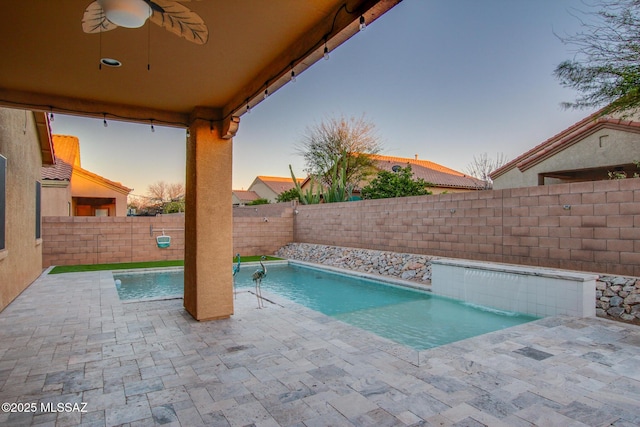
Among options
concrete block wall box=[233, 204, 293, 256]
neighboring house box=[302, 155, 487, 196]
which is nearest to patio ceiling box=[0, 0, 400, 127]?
concrete block wall box=[233, 204, 293, 256]

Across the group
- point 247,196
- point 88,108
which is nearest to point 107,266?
point 88,108

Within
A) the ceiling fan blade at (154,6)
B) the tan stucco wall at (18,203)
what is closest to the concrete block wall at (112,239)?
the tan stucco wall at (18,203)

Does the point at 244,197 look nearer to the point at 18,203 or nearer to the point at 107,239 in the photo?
the point at 107,239

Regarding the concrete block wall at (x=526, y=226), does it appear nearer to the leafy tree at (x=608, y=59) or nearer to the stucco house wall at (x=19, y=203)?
→ the leafy tree at (x=608, y=59)

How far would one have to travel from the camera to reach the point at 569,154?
1212 cm

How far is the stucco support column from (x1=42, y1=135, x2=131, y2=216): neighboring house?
11.5m

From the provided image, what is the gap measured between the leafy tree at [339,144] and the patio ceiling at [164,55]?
17.3m

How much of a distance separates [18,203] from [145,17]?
6.45 meters

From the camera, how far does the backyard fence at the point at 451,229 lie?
6383 mm

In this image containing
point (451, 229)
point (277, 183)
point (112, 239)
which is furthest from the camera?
point (277, 183)

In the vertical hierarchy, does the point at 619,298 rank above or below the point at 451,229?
below

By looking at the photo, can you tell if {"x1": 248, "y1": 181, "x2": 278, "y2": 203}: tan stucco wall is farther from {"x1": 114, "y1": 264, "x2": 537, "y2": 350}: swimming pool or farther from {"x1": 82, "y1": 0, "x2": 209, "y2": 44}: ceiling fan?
{"x1": 82, "y1": 0, "x2": 209, "y2": 44}: ceiling fan

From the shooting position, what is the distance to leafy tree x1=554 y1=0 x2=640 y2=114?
792cm

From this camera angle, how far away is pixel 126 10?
2316 mm
